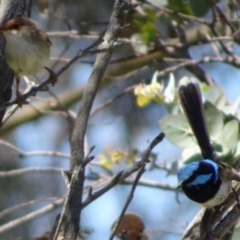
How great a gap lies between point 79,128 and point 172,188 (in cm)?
143

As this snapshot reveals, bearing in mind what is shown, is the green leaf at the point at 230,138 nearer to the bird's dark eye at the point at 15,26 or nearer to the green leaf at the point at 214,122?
the green leaf at the point at 214,122

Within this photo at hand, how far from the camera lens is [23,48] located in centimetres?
229

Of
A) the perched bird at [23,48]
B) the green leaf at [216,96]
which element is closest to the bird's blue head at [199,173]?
the green leaf at [216,96]

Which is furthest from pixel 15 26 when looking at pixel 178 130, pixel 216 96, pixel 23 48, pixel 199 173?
pixel 216 96

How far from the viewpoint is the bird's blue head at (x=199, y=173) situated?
8.91ft

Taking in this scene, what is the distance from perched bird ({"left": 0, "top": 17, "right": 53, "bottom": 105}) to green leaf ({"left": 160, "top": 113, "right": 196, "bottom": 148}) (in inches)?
31.0

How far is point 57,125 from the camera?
5.85 metres

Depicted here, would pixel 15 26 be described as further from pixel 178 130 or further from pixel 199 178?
pixel 178 130

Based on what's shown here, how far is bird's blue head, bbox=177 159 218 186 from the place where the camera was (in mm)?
2715

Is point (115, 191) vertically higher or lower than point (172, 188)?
lower

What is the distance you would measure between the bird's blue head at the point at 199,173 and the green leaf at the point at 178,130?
0.32 meters

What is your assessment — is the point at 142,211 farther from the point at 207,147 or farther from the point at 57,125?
the point at 207,147

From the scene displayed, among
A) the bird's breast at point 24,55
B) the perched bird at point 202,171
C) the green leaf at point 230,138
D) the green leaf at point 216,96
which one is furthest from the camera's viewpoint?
the green leaf at point 216,96

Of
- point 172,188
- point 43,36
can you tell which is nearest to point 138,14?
point 172,188
